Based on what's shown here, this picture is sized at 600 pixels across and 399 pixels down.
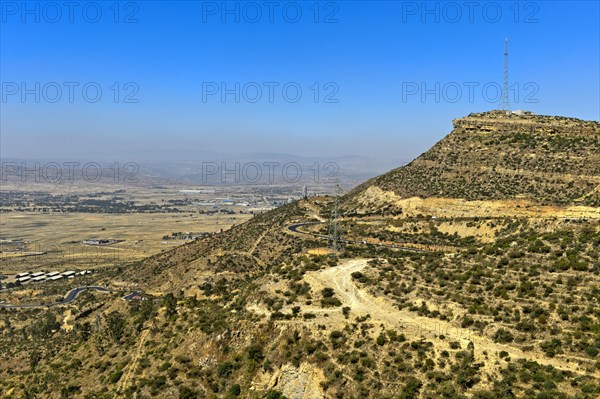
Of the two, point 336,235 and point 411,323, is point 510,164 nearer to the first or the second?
point 336,235

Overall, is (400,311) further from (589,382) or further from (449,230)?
(449,230)

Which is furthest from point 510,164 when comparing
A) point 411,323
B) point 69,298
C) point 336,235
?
point 69,298

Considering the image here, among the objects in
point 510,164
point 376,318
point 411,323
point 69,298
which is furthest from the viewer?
point 69,298

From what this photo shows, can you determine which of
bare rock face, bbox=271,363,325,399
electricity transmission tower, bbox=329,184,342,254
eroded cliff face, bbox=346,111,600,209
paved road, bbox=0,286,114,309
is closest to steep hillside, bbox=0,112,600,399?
bare rock face, bbox=271,363,325,399

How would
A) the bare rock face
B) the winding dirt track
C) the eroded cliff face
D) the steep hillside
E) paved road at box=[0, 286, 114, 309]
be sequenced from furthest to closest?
paved road at box=[0, 286, 114, 309], the eroded cliff face, the bare rock face, the steep hillside, the winding dirt track

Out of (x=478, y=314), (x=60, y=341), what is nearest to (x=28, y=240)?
(x=60, y=341)

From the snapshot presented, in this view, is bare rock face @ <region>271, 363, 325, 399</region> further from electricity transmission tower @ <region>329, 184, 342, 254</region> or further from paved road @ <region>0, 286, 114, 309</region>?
paved road @ <region>0, 286, 114, 309</region>
